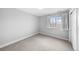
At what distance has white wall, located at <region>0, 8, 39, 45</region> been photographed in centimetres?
179

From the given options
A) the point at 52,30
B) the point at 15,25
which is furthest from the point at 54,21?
the point at 15,25

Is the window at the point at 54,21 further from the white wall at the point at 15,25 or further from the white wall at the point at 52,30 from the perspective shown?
the white wall at the point at 15,25

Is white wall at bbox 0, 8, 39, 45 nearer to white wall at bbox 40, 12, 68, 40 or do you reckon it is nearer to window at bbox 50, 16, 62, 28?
white wall at bbox 40, 12, 68, 40

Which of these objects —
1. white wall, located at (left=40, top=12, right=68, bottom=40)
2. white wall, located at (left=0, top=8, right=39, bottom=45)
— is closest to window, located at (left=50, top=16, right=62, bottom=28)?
white wall, located at (left=40, top=12, right=68, bottom=40)

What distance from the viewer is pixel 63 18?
2.12m

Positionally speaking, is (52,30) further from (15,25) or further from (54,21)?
(15,25)

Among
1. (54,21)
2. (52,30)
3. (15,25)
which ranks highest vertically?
(54,21)

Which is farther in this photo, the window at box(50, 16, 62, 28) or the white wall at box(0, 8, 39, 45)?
the window at box(50, 16, 62, 28)

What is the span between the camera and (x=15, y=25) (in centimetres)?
206

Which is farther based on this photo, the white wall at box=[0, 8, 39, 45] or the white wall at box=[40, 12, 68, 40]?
the white wall at box=[40, 12, 68, 40]
